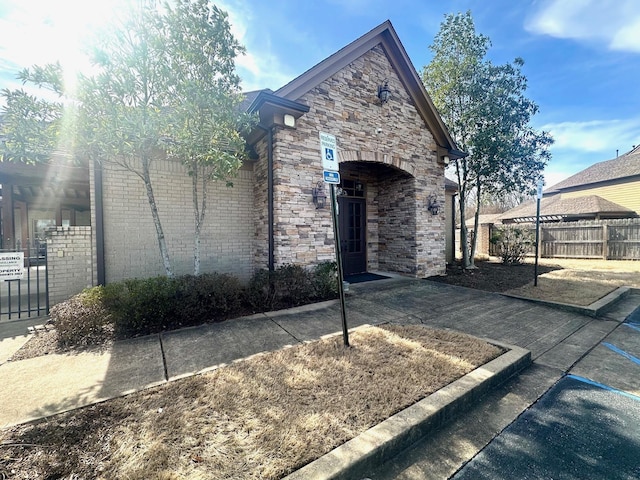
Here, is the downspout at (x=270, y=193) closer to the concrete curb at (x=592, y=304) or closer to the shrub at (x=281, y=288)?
the shrub at (x=281, y=288)

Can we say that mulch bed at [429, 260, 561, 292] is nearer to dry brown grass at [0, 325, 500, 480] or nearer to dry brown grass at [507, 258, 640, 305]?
dry brown grass at [507, 258, 640, 305]

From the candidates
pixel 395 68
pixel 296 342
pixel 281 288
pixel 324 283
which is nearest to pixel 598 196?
pixel 395 68

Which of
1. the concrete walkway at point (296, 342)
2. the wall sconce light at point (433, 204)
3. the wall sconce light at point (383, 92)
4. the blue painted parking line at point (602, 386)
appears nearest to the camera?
the concrete walkway at point (296, 342)

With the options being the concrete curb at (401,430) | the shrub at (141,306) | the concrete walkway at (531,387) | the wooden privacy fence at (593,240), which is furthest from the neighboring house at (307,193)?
the wooden privacy fence at (593,240)

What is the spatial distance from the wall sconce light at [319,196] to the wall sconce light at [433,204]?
4090mm

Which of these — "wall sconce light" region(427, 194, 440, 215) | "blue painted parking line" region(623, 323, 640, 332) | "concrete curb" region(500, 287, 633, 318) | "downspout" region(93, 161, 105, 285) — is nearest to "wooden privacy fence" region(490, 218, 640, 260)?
"wall sconce light" region(427, 194, 440, 215)

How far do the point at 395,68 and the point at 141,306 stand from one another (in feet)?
29.8

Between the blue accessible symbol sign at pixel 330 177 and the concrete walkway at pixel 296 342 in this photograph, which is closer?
the concrete walkway at pixel 296 342

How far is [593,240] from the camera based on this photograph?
13797mm

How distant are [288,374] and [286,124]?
17.3ft

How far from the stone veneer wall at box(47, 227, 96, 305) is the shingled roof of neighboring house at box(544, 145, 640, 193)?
29.2 metres

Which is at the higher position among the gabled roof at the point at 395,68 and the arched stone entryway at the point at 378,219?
the gabled roof at the point at 395,68

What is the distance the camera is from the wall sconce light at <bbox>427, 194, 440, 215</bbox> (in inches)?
359

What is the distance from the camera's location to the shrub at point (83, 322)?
3971mm
